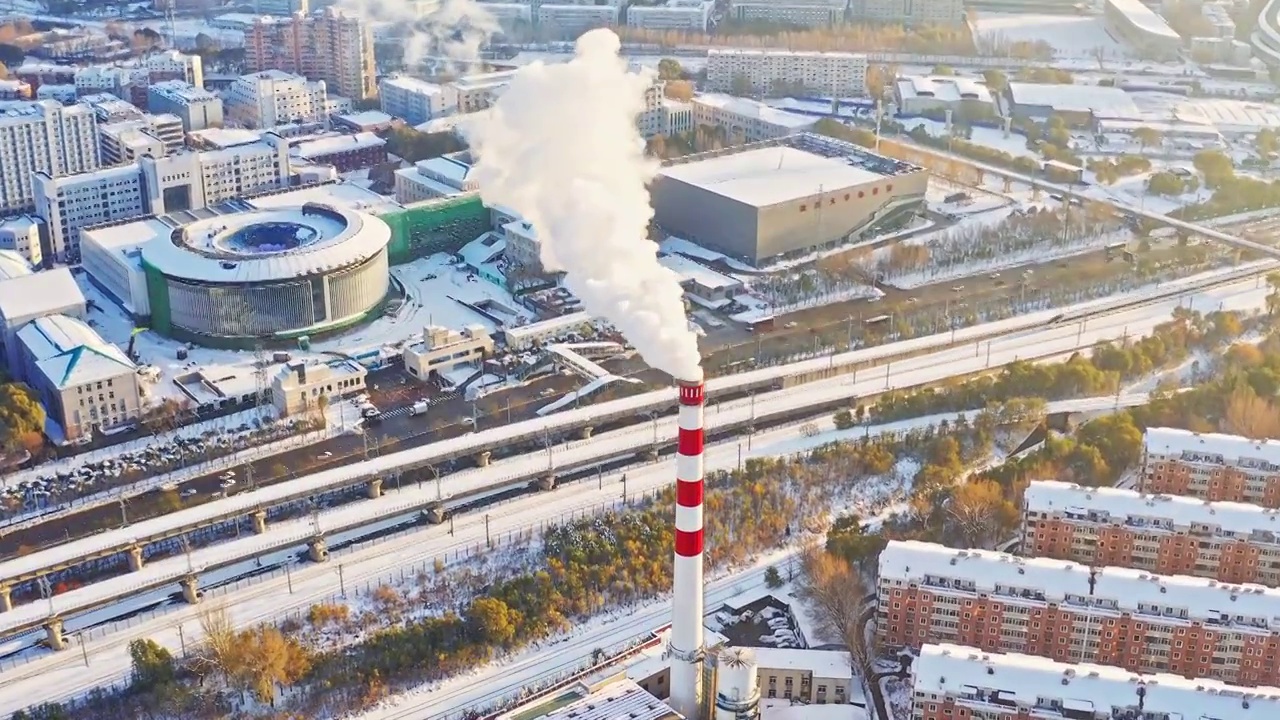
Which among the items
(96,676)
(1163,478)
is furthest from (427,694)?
(1163,478)

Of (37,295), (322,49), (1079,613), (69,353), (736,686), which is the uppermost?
(322,49)

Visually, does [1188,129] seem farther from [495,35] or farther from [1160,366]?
[495,35]

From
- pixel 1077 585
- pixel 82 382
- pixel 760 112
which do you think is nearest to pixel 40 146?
pixel 82 382

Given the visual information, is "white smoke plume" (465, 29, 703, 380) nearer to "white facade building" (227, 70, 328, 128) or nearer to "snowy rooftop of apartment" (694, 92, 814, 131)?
"snowy rooftop of apartment" (694, 92, 814, 131)

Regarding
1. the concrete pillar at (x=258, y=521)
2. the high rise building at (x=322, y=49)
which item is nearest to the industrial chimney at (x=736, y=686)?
the concrete pillar at (x=258, y=521)

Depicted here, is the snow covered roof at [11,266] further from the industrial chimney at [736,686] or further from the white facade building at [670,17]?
the white facade building at [670,17]

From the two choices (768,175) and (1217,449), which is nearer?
(1217,449)

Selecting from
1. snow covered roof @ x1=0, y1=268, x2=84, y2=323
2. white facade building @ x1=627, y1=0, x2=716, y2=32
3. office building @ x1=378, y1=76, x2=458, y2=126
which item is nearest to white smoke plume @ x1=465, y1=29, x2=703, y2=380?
snow covered roof @ x1=0, y1=268, x2=84, y2=323

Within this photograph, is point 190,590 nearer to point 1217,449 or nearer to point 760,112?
point 1217,449
